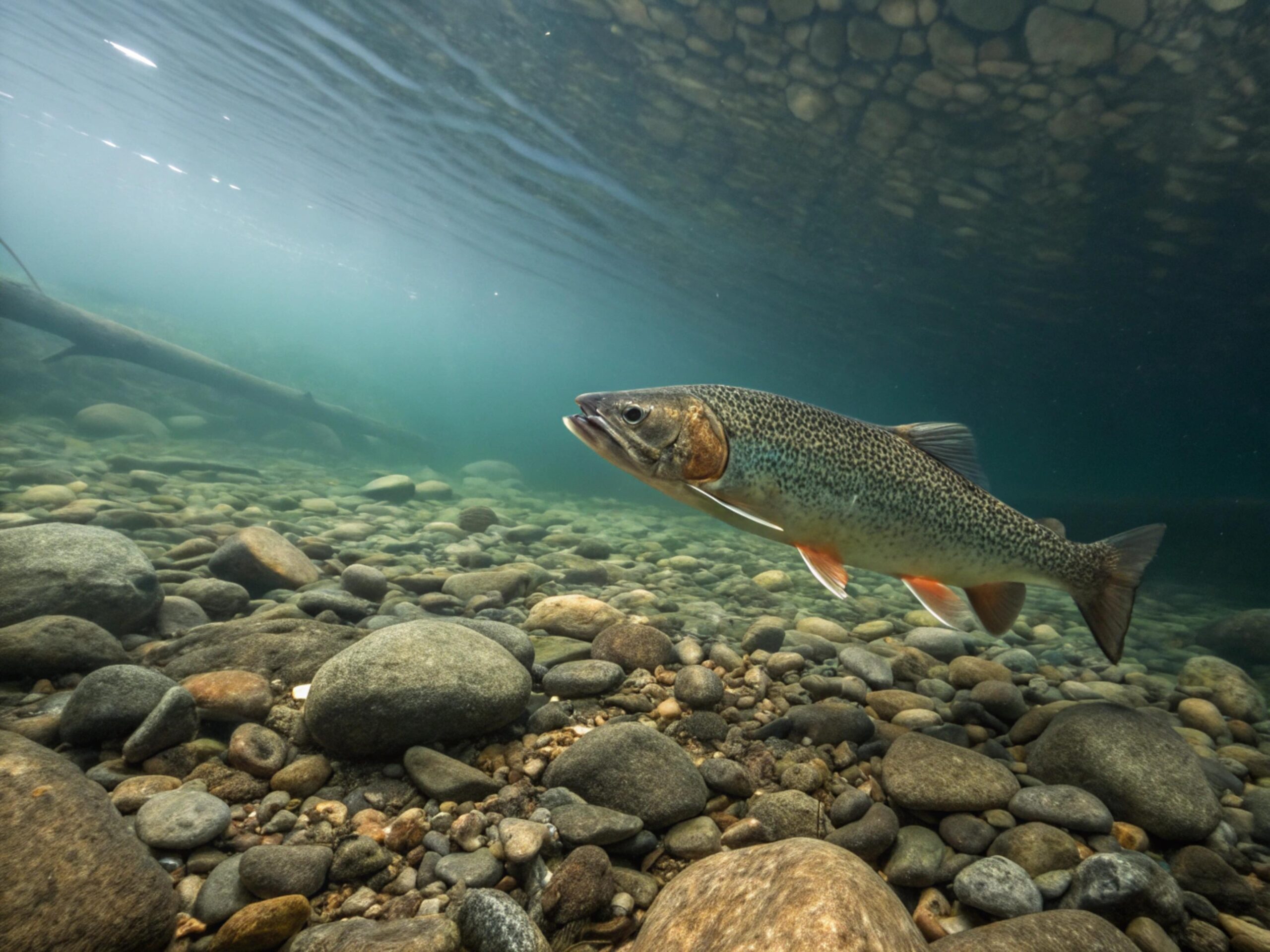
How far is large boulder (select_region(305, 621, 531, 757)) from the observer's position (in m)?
2.71

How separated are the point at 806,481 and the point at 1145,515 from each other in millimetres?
31312

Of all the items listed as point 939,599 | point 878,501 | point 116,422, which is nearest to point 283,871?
point 878,501

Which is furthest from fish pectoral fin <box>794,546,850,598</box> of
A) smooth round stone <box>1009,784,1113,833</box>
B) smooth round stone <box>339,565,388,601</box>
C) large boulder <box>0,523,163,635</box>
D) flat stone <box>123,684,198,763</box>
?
large boulder <box>0,523,163,635</box>

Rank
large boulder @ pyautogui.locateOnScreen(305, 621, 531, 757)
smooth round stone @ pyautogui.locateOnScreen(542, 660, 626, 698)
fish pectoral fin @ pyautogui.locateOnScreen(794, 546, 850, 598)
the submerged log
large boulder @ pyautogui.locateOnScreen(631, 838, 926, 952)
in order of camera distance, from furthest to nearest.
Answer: the submerged log
smooth round stone @ pyautogui.locateOnScreen(542, 660, 626, 698)
fish pectoral fin @ pyautogui.locateOnScreen(794, 546, 850, 598)
large boulder @ pyautogui.locateOnScreen(305, 621, 531, 757)
large boulder @ pyautogui.locateOnScreen(631, 838, 926, 952)

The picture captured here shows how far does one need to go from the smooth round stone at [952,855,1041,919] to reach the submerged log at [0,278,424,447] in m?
23.2

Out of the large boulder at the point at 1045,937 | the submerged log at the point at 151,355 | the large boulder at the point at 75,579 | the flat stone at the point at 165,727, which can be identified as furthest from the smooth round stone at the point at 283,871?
the submerged log at the point at 151,355

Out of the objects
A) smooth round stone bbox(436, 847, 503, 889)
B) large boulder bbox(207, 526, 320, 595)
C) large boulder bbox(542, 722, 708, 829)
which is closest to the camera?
smooth round stone bbox(436, 847, 503, 889)

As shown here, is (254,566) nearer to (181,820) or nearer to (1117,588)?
(181,820)

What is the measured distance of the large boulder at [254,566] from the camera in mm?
5148

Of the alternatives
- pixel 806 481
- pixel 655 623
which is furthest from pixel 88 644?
pixel 806 481

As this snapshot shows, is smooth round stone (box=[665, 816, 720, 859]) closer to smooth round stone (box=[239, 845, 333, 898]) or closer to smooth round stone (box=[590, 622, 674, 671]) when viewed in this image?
smooth round stone (box=[590, 622, 674, 671])

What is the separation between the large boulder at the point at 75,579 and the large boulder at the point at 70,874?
84.1 inches

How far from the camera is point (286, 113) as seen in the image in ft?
69.9

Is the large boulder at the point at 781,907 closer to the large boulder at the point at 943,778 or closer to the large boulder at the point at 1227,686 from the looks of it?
the large boulder at the point at 943,778
